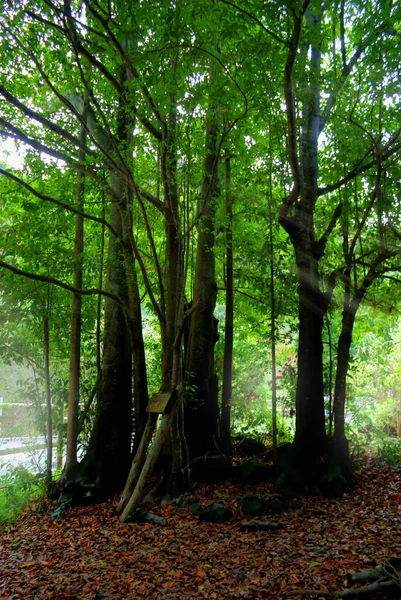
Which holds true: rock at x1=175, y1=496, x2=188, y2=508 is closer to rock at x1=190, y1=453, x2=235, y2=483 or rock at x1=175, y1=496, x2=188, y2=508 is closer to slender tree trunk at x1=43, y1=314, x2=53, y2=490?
rock at x1=190, y1=453, x2=235, y2=483

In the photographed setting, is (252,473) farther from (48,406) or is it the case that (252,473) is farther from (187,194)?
(187,194)

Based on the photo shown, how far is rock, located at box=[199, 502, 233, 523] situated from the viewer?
524 cm

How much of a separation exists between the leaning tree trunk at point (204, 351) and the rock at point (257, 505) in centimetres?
151

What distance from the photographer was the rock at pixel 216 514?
5.24 metres

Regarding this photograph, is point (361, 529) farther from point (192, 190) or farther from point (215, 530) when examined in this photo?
point (192, 190)

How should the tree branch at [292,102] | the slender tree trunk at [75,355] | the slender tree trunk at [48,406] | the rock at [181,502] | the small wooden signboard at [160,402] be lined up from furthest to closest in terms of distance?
the slender tree trunk at [48,406]
the slender tree trunk at [75,355]
the rock at [181,502]
the small wooden signboard at [160,402]
the tree branch at [292,102]

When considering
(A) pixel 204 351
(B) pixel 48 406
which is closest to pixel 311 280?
(A) pixel 204 351

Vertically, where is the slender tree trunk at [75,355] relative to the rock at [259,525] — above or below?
above

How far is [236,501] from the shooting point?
583 centimetres

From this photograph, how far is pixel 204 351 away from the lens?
723cm

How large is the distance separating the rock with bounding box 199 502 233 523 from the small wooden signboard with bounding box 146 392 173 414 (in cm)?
133

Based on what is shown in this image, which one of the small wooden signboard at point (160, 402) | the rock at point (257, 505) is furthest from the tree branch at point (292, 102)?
the rock at point (257, 505)

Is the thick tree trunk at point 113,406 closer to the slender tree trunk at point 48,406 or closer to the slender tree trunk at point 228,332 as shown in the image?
the slender tree trunk at point 48,406

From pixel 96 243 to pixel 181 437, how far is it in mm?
4399
